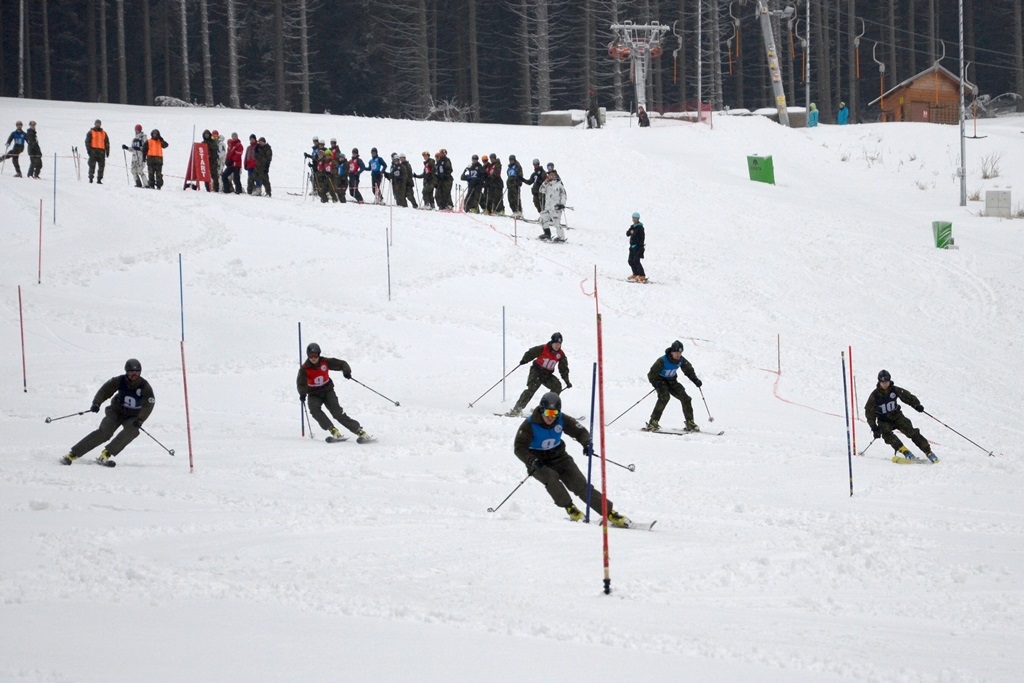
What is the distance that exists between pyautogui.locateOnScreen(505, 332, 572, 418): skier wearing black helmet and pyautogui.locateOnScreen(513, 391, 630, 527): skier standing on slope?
4640 mm

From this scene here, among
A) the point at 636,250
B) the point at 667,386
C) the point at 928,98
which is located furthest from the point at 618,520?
the point at 928,98

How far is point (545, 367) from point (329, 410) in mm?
3226

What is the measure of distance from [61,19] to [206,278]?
43524 mm

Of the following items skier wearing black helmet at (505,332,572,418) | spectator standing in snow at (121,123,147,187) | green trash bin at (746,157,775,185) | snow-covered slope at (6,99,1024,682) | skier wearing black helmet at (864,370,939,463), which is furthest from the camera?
green trash bin at (746,157,775,185)

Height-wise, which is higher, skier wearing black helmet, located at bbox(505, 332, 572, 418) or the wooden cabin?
the wooden cabin

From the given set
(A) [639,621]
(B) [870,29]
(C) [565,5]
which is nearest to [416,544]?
(A) [639,621]

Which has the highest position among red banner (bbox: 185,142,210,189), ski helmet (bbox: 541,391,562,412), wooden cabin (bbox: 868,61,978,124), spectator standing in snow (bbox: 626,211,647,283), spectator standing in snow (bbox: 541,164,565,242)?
wooden cabin (bbox: 868,61,978,124)

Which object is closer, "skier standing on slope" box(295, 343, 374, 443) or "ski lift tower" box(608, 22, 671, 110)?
"skier standing on slope" box(295, 343, 374, 443)

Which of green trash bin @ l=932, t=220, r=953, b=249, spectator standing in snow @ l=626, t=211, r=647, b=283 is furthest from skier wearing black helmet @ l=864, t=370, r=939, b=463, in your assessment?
green trash bin @ l=932, t=220, r=953, b=249

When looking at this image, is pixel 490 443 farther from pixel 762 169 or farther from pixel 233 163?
pixel 762 169

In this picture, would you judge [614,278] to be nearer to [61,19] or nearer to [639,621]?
[639,621]

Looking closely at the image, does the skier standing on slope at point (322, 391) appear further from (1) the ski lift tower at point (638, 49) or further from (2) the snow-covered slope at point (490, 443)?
(1) the ski lift tower at point (638, 49)

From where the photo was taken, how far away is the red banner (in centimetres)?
2642

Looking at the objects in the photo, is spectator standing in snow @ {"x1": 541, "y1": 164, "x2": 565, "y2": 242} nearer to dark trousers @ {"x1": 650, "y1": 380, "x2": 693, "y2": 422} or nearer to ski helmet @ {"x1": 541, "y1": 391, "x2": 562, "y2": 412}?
dark trousers @ {"x1": 650, "y1": 380, "x2": 693, "y2": 422}
